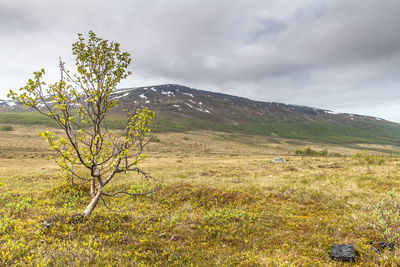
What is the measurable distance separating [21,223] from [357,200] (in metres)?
14.9

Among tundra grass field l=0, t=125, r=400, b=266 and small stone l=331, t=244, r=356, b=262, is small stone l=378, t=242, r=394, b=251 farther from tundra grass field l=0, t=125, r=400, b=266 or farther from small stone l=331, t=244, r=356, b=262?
small stone l=331, t=244, r=356, b=262

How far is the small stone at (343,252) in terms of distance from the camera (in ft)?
18.8

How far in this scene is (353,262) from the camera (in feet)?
18.6

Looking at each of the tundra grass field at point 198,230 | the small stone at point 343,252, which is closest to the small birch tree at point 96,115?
the tundra grass field at point 198,230

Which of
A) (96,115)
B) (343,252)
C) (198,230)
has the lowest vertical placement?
(198,230)

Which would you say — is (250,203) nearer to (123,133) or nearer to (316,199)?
(316,199)

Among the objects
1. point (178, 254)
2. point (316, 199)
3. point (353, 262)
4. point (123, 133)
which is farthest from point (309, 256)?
point (123, 133)

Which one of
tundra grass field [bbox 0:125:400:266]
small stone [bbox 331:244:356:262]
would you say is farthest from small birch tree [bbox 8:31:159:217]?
small stone [bbox 331:244:356:262]

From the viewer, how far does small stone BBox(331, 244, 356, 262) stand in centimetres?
573

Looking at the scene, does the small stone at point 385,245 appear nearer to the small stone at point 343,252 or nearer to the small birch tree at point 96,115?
the small stone at point 343,252

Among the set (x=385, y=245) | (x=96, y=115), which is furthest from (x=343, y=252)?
(x=96, y=115)

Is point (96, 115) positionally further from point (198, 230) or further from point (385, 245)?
point (385, 245)

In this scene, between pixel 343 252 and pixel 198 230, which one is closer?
pixel 343 252

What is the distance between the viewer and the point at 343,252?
232 inches
